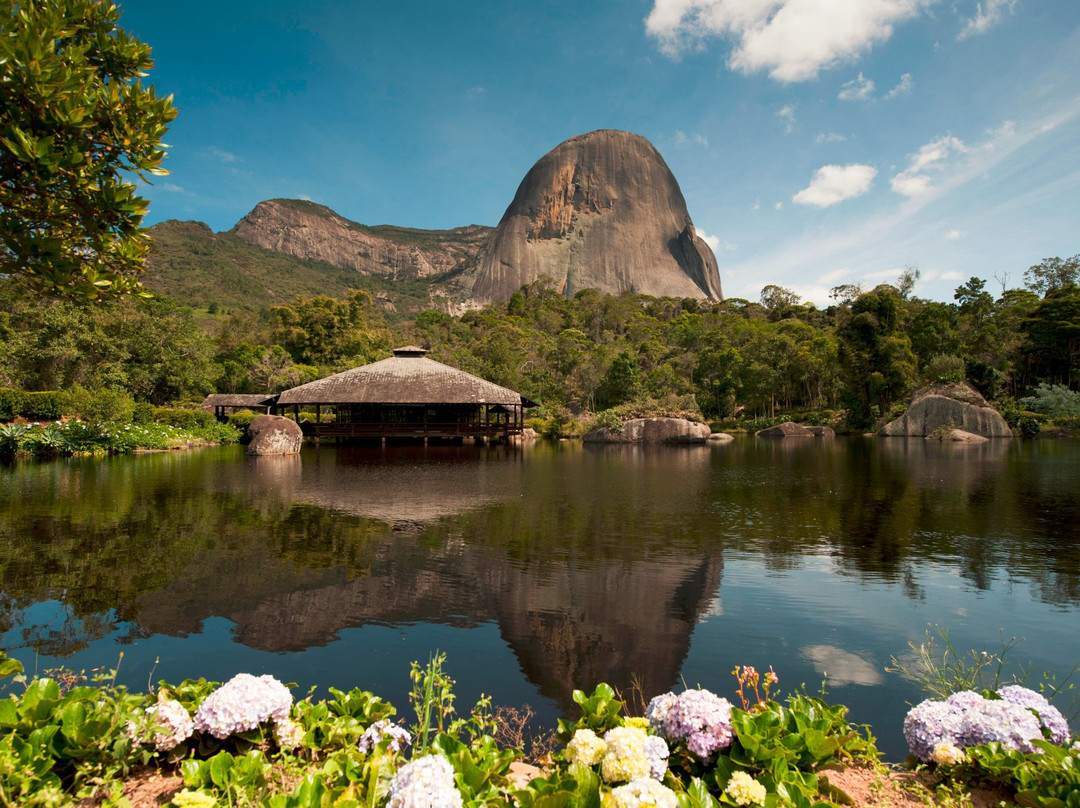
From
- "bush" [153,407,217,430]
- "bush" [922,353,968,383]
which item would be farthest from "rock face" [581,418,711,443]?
"bush" [153,407,217,430]

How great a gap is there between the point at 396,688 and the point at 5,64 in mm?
4737

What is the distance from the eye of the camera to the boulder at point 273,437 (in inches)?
833

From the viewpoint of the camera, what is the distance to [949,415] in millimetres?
31109

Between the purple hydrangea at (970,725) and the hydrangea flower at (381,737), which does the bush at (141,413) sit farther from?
the purple hydrangea at (970,725)

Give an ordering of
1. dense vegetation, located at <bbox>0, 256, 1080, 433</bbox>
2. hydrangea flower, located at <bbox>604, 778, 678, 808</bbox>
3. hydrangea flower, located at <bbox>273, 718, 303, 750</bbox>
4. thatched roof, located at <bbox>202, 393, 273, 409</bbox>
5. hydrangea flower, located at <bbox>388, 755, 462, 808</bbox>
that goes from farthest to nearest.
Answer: thatched roof, located at <bbox>202, 393, 273, 409</bbox> → dense vegetation, located at <bbox>0, 256, 1080, 433</bbox> → hydrangea flower, located at <bbox>273, 718, 303, 750</bbox> → hydrangea flower, located at <bbox>604, 778, 678, 808</bbox> → hydrangea flower, located at <bbox>388, 755, 462, 808</bbox>

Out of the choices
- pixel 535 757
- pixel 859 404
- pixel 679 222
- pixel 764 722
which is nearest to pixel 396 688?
pixel 535 757

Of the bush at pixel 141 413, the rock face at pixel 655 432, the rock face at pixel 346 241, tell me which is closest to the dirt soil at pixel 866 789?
the bush at pixel 141 413

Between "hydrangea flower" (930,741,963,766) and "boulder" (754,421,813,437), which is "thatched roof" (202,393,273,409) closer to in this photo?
"boulder" (754,421,813,437)

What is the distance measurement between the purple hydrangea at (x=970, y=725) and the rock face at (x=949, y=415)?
35.0 m

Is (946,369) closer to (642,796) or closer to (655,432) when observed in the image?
(655,432)

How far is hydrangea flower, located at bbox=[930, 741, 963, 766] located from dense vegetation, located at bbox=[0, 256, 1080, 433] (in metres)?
30.4

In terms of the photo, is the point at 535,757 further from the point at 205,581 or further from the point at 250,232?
the point at 250,232

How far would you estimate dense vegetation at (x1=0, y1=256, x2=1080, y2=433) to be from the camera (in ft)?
95.1

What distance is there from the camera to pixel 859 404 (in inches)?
1464
